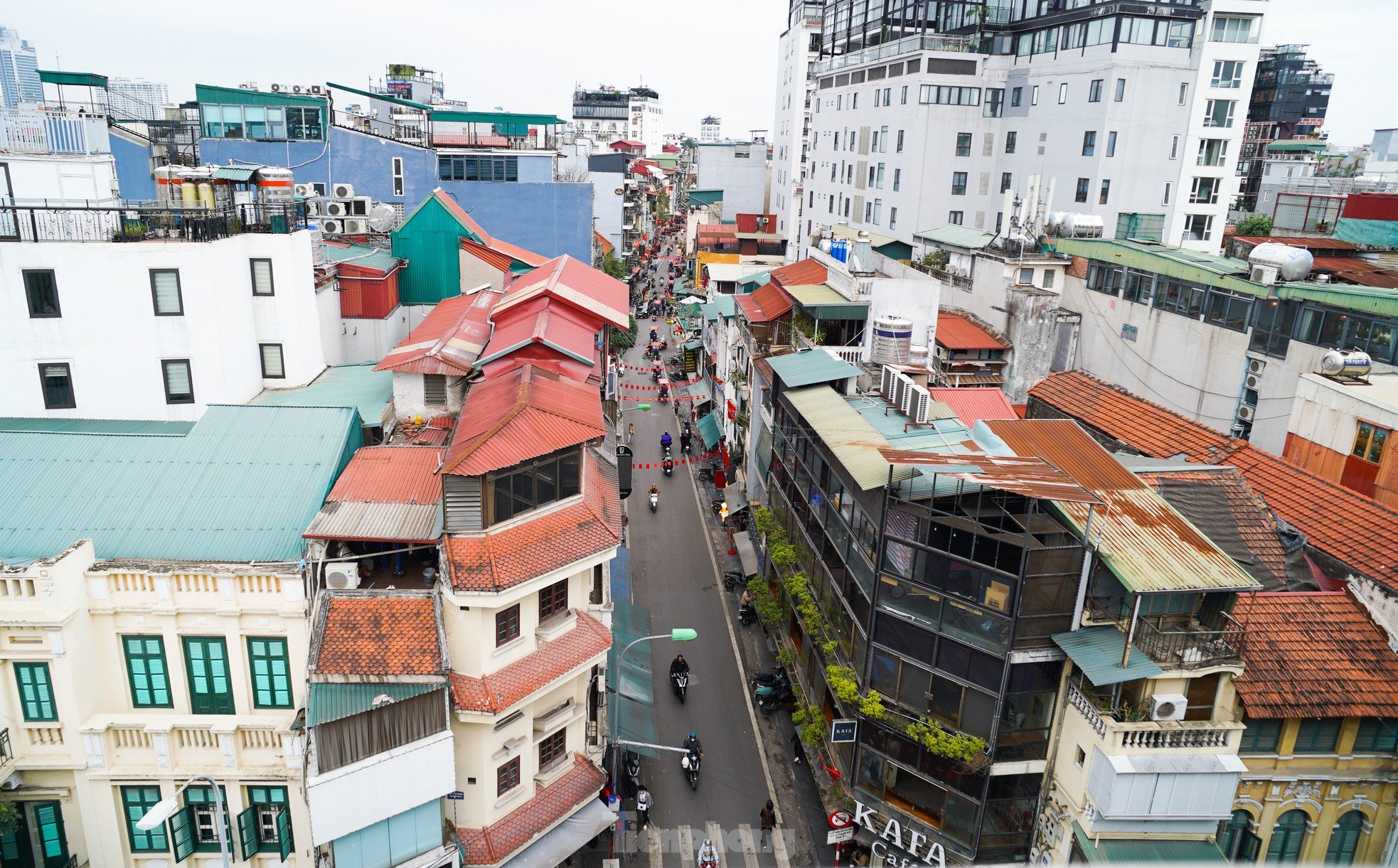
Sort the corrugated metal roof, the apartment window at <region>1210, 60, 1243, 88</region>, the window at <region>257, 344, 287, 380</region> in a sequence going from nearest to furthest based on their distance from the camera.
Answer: the corrugated metal roof < the window at <region>257, 344, 287, 380</region> < the apartment window at <region>1210, 60, 1243, 88</region>

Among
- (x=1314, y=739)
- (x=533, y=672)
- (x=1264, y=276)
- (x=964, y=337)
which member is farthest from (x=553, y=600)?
(x=1264, y=276)

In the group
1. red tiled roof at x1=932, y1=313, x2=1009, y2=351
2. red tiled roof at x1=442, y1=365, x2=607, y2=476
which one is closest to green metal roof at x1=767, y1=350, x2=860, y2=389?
red tiled roof at x1=442, y1=365, x2=607, y2=476

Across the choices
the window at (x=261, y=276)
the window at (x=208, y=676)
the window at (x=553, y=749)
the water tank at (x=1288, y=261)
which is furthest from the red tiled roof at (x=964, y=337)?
the window at (x=208, y=676)

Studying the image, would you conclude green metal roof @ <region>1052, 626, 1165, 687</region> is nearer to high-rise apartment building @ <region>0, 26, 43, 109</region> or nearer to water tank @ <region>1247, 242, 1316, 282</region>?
water tank @ <region>1247, 242, 1316, 282</region>

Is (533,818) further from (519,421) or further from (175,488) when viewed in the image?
(175,488)

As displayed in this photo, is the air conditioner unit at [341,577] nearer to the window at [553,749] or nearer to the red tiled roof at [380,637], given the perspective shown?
the red tiled roof at [380,637]

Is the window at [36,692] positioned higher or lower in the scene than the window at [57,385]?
lower
